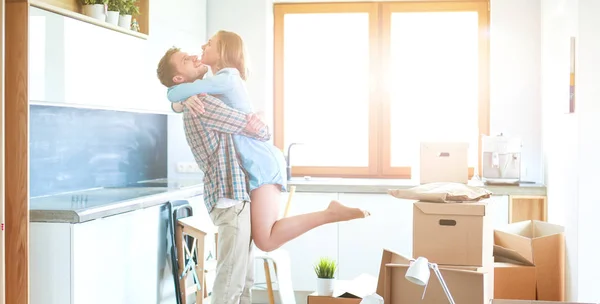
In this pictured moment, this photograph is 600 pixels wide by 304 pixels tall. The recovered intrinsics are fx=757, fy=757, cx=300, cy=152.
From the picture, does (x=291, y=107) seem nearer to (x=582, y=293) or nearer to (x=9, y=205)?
(x=582, y=293)

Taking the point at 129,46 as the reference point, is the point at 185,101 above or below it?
below

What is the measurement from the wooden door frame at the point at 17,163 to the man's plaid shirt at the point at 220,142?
71 centimetres

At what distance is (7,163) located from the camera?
304cm

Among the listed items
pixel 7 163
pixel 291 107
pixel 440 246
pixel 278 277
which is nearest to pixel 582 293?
pixel 440 246

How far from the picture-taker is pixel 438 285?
2941mm

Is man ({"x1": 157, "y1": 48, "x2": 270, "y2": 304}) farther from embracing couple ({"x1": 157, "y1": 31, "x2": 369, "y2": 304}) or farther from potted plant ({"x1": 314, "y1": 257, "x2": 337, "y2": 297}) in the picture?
potted plant ({"x1": 314, "y1": 257, "x2": 337, "y2": 297})

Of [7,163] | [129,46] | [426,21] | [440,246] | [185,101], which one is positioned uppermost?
[426,21]

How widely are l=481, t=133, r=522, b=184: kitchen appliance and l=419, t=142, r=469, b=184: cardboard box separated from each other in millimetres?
243

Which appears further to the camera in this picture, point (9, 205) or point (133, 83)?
point (133, 83)

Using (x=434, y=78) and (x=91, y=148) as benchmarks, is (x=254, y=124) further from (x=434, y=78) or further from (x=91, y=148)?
(x=434, y=78)

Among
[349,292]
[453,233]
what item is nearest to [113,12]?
[349,292]

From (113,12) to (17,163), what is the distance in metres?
1.17

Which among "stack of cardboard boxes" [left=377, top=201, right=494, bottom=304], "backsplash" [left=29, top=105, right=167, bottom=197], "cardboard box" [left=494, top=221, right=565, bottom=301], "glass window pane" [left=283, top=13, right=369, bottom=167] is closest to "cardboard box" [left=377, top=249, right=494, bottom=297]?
"stack of cardboard boxes" [left=377, top=201, right=494, bottom=304]

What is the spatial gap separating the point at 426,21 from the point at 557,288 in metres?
2.37
